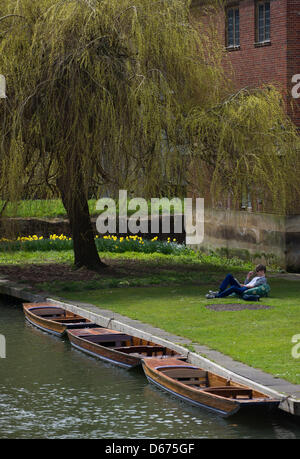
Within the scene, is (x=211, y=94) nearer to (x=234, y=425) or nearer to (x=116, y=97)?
(x=116, y=97)

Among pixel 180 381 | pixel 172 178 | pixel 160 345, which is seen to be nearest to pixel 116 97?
pixel 172 178

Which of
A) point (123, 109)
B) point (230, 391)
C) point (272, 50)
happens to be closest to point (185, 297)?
point (123, 109)

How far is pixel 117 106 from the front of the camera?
885 inches

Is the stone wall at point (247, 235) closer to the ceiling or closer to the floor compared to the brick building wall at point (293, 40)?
closer to the floor

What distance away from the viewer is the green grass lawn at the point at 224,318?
1460 cm

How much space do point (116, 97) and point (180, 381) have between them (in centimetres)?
1028

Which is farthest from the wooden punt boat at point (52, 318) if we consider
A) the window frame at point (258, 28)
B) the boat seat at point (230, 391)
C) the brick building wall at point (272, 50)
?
the window frame at point (258, 28)

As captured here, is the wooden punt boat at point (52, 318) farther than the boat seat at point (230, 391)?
Yes

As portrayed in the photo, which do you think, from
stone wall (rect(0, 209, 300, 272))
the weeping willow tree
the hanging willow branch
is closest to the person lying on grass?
the hanging willow branch

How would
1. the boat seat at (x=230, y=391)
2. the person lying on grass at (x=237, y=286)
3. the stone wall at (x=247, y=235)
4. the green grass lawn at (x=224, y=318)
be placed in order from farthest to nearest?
the stone wall at (x=247, y=235)
the person lying on grass at (x=237, y=286)
the green grass lawn at (x=224, y=318)
the boat seat at (x=230, y=391)

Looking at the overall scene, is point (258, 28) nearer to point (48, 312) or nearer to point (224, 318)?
point (48, 312)

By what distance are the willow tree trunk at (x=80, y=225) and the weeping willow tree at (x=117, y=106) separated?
0.26 m

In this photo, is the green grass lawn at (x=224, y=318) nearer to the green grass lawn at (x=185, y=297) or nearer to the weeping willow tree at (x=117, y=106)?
the green grass lawn at (x=185, y=297)

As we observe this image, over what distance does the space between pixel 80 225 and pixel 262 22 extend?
369 inches
